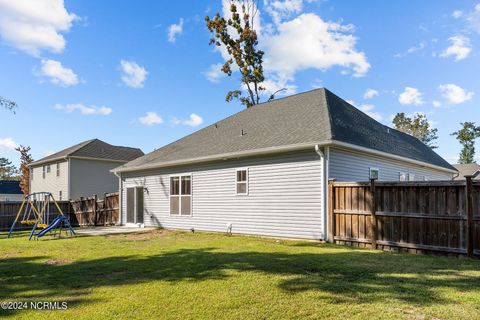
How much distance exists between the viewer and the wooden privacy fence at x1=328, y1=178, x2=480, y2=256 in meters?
7.21

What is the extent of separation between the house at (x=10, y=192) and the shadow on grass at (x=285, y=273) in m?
37.9

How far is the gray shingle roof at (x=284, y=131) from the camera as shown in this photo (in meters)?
11.1

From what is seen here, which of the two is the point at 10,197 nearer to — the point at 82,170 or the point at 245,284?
the point at 82,170

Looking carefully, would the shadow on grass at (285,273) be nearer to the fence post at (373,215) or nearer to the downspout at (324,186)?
the fence post at (373,215)

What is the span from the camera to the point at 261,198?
11.5m

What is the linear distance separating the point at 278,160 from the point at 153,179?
7.23 meters

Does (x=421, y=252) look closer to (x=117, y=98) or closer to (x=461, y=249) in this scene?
(x=461, y=249)

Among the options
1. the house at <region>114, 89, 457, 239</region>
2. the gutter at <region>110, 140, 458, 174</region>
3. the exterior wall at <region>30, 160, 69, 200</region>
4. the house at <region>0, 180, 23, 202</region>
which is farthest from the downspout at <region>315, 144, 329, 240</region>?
the house at <region>0, 180, 23, 202</region>

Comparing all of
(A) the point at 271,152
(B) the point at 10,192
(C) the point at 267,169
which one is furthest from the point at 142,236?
(B) the point at 10,192

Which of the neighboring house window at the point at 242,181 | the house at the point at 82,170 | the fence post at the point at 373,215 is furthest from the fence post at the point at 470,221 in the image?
the house at the point at 82,170

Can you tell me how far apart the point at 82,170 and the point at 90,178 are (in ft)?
2.74

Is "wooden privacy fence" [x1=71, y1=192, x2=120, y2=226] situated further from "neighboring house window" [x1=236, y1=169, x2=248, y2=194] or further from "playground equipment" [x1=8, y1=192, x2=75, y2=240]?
"neighboring house window" [x1=236, y1=169, x2=248, y2=194]

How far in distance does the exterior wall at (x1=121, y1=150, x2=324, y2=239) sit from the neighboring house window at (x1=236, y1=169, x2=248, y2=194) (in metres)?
0.17

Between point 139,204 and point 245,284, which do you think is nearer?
point 245,284
